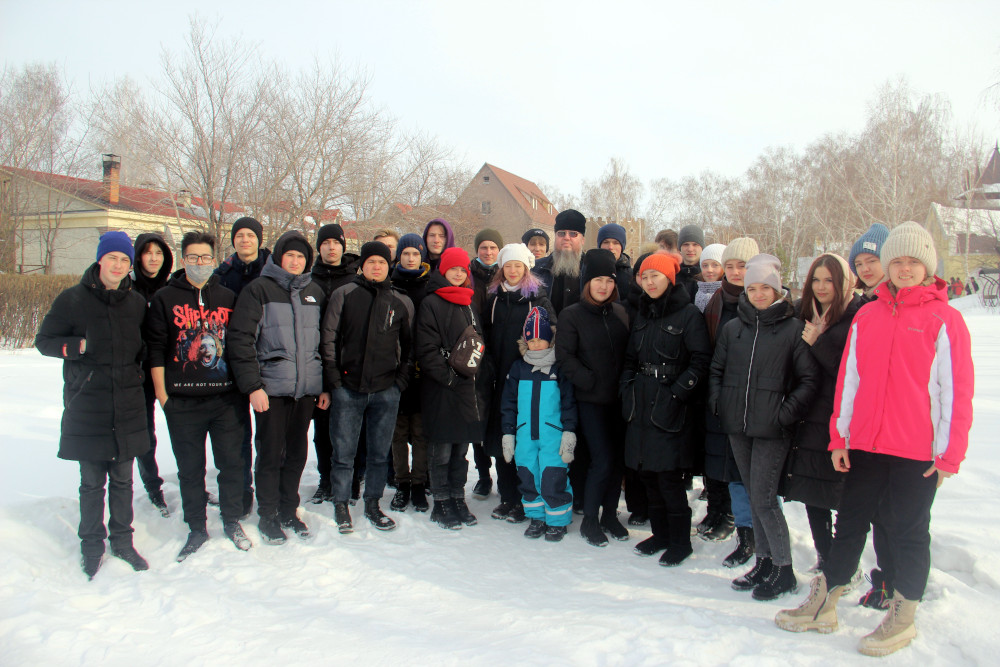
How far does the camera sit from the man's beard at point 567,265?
5336 mm

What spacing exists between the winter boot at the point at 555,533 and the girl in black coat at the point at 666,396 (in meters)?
0.58

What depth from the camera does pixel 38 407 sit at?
7.11m

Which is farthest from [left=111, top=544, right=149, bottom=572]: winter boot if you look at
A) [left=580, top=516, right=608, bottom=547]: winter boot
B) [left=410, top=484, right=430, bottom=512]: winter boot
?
[left=580, top=516, right=608, bottom=547]: winter boot

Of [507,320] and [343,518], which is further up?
[507,320]

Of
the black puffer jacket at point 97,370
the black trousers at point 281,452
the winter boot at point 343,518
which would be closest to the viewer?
the black puffer jacket at point 97,370

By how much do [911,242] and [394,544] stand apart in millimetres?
3719

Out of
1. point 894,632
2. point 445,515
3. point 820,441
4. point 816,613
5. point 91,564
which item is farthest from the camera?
point 445,515

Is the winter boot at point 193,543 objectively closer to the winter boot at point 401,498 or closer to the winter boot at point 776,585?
the winter boot at point 401,498

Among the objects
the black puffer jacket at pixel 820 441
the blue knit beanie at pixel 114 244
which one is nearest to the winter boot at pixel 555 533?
the black puffer jacket at pixel 820 441

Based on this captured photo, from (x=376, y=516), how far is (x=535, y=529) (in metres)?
1.25

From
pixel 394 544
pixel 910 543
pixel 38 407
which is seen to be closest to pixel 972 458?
pixel 910 543

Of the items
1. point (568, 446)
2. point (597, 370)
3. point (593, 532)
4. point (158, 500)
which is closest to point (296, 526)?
point (158, 500)

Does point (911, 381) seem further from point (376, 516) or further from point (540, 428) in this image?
point (376, 516)

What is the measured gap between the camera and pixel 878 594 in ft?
10.7
